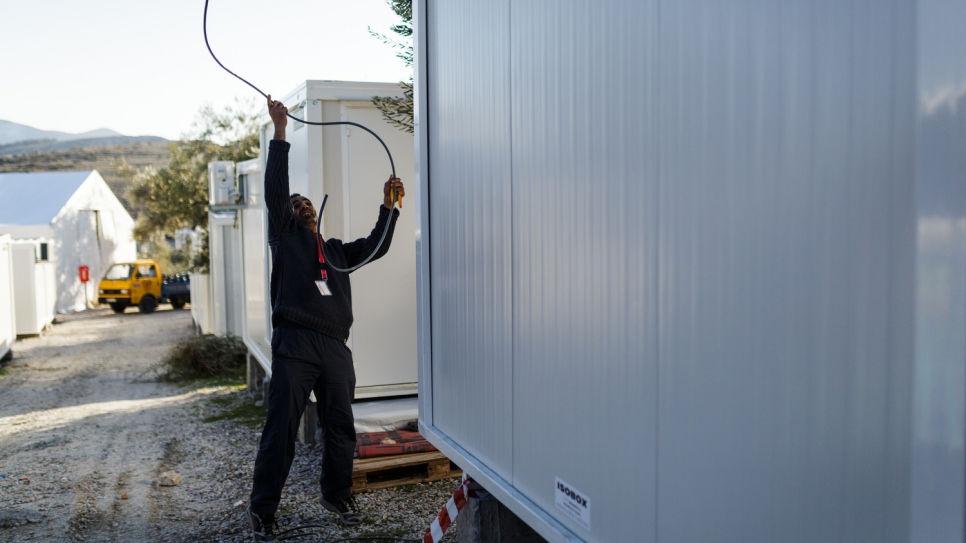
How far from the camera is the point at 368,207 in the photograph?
5.96 meters

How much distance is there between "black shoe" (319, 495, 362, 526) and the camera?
4.79 metres

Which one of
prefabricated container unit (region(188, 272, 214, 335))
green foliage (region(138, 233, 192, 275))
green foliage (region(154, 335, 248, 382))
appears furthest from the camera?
green foliage (region(138, 233, 192, 275))

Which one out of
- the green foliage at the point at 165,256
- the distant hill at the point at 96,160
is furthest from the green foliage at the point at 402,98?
the distant hill at the point at 96,160

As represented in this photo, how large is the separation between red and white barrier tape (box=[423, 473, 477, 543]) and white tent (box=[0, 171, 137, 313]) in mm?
23533

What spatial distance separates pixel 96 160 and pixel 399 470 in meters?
71.5

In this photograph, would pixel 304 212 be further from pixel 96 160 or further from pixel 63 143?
pixel 63 143

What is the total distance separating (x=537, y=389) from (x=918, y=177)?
5.11 feet

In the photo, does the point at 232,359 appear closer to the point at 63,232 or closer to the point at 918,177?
the point at 918,177

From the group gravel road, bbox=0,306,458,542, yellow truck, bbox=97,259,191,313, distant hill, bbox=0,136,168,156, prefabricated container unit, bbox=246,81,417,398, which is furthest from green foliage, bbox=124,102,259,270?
distant hill, bbox=0,136,168,156

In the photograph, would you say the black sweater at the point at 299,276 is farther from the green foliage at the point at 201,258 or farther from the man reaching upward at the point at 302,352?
the green foliage at the point at 201,258

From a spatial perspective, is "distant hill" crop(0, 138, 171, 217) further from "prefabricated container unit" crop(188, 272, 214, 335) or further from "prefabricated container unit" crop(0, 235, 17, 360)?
"prefabricated container unit" crop(0, 235, 17, 360)

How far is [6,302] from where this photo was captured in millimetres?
14203

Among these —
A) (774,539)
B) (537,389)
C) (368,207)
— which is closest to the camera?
(774,539)

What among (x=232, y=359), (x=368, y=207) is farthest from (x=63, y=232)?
(x=368, y=207)
